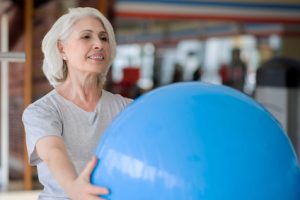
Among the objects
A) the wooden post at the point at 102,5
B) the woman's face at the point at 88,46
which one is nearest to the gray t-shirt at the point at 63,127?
the woman's face at the point at 88,46

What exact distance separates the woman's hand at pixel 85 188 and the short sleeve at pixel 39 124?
170 millimetres

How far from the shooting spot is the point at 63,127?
4.45ft

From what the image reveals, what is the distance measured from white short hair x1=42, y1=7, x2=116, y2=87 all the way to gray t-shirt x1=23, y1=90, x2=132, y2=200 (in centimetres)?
6

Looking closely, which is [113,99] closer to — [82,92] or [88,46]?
[82,92]

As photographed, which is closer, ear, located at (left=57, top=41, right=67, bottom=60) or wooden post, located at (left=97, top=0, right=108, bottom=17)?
ear, located at (left=57, top=41, right=67, bottom=60)

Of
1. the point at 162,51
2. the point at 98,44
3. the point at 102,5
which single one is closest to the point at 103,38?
the point at 98,44

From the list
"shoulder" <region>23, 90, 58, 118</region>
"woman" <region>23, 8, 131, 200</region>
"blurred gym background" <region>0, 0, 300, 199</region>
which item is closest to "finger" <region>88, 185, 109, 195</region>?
"woman" <region>23, 8, 131, 200</region>

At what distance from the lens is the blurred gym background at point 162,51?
5.06m

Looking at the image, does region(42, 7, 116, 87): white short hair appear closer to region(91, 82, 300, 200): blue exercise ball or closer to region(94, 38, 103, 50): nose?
region(94, 38, 103, 50): nose

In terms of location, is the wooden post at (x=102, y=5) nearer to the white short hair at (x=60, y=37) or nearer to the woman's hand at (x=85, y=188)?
the white short hair at (x=60, y=37)

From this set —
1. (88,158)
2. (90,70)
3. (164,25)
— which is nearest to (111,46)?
(90,70)

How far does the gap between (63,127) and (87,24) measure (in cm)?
26

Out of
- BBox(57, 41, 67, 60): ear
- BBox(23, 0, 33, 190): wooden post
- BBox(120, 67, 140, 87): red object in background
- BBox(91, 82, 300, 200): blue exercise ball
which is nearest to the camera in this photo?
BBox(91, 82, 300, 200): blue exercise ball

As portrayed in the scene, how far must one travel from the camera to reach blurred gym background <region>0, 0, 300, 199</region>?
5.06 meters
